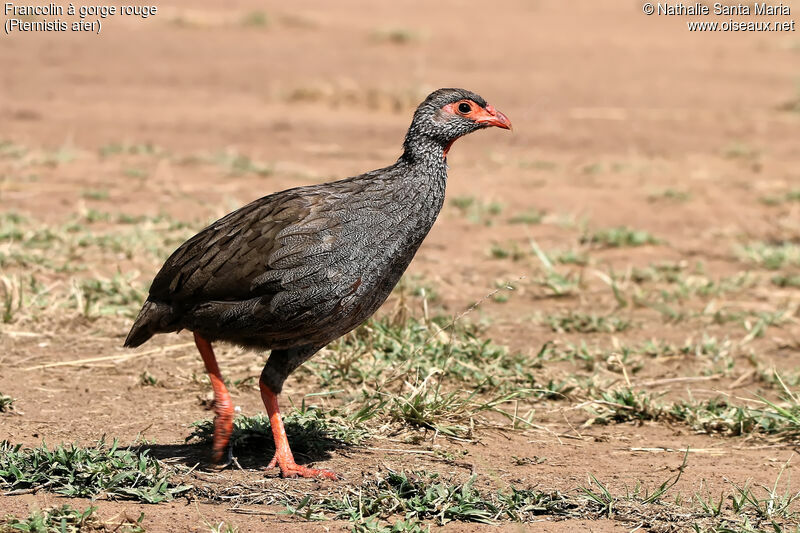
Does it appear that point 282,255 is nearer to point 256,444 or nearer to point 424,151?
point 424,151

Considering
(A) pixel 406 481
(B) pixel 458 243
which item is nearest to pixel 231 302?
(A) pixel 406 481

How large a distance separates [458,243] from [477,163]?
307 cm

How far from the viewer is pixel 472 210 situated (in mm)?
9680

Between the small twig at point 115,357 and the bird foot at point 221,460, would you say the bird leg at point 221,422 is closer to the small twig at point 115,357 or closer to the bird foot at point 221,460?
the bird foot at point 221,460

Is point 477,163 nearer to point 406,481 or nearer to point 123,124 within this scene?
point 123,124

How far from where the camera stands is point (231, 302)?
4504 mm

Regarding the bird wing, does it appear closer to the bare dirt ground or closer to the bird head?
the bird head

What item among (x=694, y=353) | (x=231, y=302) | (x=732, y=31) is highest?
(x=732, y=31)

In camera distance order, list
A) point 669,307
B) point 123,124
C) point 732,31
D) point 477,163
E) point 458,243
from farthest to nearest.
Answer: point 732,31, point 123,124, point 477,163, point 458,243, point 669,307

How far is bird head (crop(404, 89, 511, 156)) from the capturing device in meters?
4.75

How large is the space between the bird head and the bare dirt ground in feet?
2.79

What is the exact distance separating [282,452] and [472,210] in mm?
5453

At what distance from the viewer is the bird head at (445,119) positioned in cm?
475

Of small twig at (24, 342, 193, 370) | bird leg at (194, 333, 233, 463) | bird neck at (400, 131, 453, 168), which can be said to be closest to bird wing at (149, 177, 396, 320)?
bird neck at (400, 131, 453, 168)
